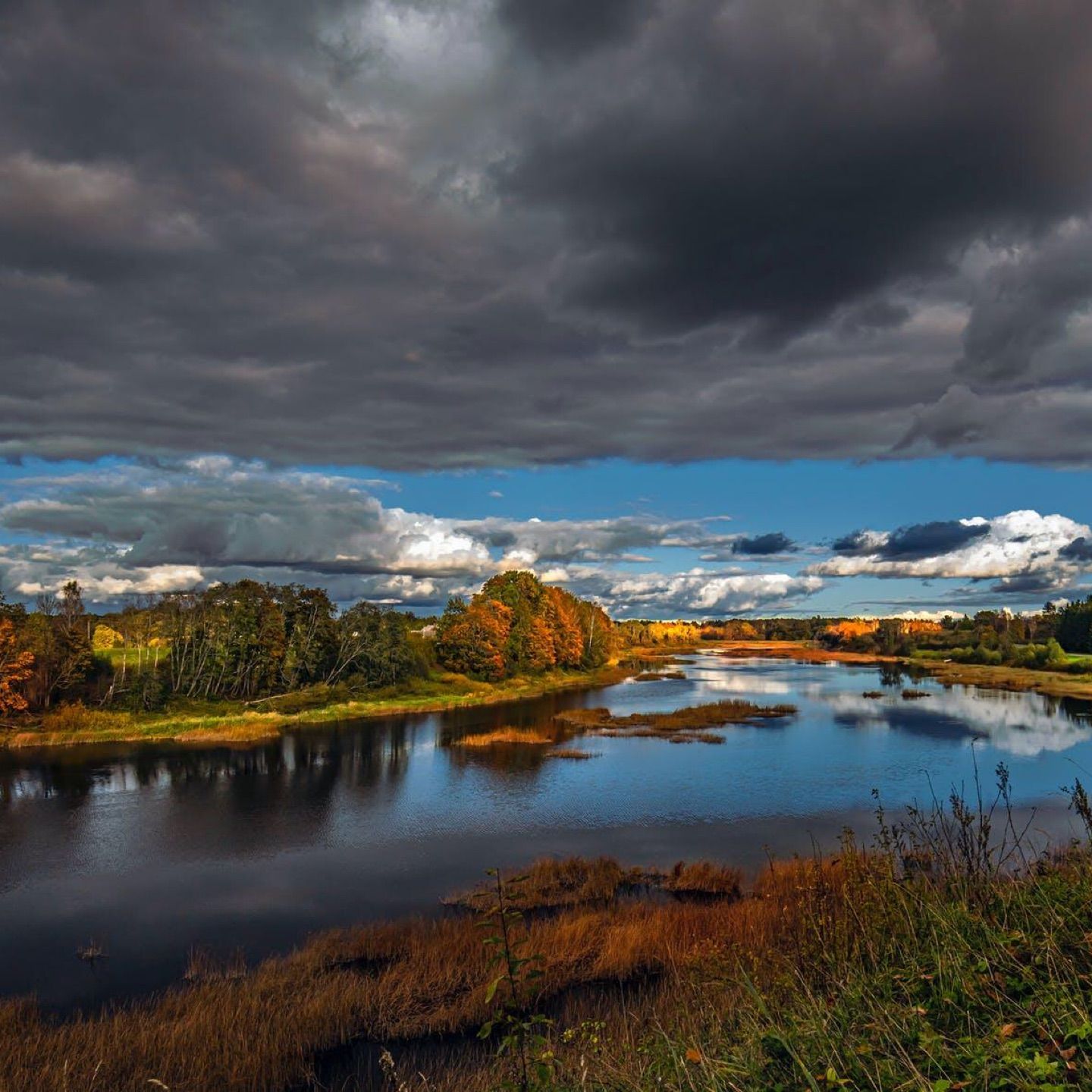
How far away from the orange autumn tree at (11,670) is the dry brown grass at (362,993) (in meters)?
48.0

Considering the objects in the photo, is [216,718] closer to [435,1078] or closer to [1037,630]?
[435,1078]

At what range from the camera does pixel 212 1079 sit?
12.1 metres

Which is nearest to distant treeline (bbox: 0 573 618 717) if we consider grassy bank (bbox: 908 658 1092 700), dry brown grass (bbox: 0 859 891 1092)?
dry brown grass (bbox: 0 859 891 1092)

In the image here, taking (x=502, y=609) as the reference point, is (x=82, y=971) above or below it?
below

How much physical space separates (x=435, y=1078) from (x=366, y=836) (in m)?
20.2

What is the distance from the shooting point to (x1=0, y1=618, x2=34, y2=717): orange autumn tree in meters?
54.9

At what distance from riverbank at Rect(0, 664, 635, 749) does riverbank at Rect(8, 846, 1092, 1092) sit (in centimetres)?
4094

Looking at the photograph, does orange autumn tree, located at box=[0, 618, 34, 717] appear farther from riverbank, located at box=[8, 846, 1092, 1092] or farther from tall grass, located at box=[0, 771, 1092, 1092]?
tall grass, located at box=[0, 771, 1092, 1092]

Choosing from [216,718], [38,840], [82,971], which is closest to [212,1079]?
[82,971]

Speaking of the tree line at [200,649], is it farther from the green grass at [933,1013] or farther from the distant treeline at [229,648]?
the green grass at [933,1013]

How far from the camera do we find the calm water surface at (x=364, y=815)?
20953 mm

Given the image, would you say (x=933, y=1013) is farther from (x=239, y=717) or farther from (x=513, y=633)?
(x=513, y=633)

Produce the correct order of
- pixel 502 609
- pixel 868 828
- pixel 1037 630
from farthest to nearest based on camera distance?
pixel 1037 630 < pixel 502 609 < pixel 868 828

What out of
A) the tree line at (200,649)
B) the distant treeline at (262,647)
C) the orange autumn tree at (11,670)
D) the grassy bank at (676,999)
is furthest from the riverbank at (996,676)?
the orange autumn tree at (11,670)
